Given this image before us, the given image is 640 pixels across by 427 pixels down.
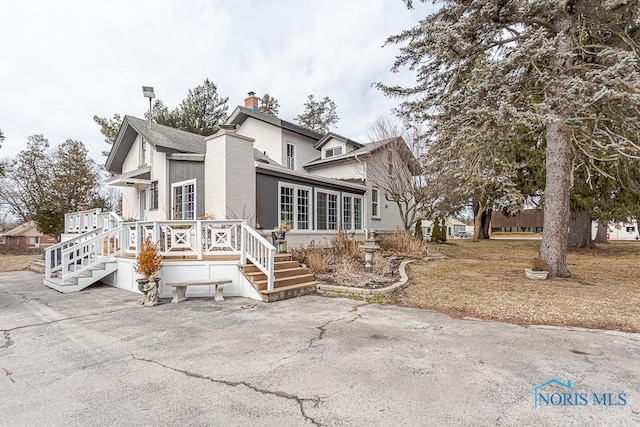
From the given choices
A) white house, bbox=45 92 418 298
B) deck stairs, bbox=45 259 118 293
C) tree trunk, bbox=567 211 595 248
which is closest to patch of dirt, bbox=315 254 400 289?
white house, bbox=45 92 418 298

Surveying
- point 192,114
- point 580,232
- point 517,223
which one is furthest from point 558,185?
point 517,223

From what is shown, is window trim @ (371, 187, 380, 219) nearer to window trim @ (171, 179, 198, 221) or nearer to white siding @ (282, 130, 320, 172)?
white siding @ (282, 130, 320, 172)

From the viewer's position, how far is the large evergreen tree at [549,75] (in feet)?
23.8

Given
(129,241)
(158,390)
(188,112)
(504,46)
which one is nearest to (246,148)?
(129,241)

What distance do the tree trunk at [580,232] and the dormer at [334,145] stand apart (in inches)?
592

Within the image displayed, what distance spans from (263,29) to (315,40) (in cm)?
227

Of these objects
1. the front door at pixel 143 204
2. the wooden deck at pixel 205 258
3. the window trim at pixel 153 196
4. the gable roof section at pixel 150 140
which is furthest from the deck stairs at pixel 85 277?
the gable roof section at pixel 150 140

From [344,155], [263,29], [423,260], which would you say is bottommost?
[423,260]

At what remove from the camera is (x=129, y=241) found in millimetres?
9094

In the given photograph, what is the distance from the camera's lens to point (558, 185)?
8633mm

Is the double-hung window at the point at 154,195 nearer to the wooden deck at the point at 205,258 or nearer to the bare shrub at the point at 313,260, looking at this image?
the wooden deck at the point at 205,258

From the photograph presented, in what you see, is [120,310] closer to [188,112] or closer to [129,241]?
[129,241]

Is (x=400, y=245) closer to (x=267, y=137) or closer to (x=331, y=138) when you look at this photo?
(x=331, y=138)

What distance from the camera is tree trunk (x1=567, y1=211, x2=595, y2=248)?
19562 mm
